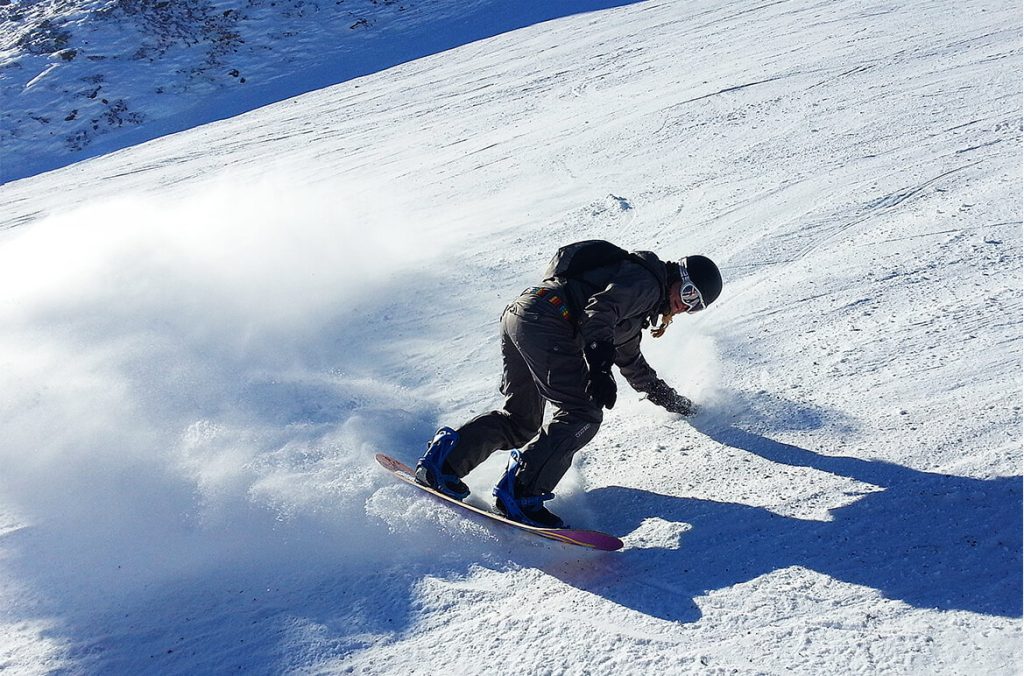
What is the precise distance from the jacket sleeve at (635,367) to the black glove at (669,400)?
4cm

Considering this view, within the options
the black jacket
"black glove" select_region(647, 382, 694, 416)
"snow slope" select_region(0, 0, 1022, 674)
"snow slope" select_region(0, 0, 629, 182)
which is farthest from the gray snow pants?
"snow slope" select_region(0, 0, 629, 182)

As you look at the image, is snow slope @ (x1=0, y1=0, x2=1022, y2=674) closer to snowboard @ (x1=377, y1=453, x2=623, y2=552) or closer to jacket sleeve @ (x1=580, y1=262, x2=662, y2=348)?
snowboard @ (x1=377, y1=453, x2=623, y2=552)

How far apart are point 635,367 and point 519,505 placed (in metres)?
1.14

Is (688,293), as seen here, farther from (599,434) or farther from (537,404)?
(599,434)

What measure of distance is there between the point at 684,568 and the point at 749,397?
4.97 ft

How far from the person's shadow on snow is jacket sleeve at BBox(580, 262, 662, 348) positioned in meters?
0.95

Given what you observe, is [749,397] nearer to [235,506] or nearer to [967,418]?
[967,418]

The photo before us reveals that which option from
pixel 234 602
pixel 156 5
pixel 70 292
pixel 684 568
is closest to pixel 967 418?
pixel 684 568

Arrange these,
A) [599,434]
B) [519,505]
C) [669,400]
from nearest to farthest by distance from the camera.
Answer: [519,505]
[669,400]
[599,434]

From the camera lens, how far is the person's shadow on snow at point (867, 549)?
2.86 metres

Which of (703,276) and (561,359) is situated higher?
(703,276)

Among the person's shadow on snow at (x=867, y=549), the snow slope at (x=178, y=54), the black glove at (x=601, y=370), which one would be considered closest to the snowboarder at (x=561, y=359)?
the black glove at (x=601, y=370)

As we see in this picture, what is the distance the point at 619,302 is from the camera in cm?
351

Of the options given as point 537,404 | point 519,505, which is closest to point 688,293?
point 537,404
